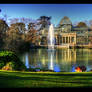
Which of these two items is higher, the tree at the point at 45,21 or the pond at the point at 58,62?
the tree at the point at 45,21

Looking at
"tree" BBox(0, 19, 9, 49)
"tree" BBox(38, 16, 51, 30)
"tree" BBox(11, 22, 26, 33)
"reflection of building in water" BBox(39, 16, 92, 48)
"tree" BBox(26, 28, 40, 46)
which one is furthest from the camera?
"reflection of building in water" BBox(39, 16, 92, 48)

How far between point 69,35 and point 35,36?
10.1 metres

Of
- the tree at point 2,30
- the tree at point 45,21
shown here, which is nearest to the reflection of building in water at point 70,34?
the tree at point 45,21

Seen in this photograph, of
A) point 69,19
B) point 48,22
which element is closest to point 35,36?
point 48,22

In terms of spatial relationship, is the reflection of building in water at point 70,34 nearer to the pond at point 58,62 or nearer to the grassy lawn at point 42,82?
the pond at point 58,62

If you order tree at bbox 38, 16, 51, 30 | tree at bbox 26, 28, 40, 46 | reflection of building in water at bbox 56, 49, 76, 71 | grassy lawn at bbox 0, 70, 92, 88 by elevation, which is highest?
tree at bbox 38, 16, 51, 30

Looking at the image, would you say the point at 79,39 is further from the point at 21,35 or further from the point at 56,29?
the point at 21,35

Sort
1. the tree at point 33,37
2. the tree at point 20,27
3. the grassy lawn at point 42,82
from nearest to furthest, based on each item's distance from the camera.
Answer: the grassy lawn at point 42,82 → the tree at point 20,27 → the tree at point 33,37

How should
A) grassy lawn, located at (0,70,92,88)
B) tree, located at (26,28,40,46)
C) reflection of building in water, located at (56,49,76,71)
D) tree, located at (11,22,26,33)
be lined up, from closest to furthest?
1. grassy lawn, located at (0,70,92,88)
2. reflection of building in water, located at (56,49,76,71)
3. tree, located at (11,22,26,33)
4. tree, located at (26,28,40,46)

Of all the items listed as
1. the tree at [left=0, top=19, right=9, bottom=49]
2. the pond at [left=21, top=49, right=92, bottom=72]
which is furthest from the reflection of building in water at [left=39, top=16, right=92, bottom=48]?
the pond at [left=21, top=49, right=92, bottom=72]

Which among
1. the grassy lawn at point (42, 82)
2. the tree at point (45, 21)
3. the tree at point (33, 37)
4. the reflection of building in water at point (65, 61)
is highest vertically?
the tree at point (45, 21)

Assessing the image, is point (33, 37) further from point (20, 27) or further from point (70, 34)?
point (70, 34)

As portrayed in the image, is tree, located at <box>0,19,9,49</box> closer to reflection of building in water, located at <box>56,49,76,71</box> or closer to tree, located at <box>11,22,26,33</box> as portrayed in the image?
tree, located at <box>11,22,26,33</box>

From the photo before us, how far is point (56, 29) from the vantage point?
3200 centimetres
